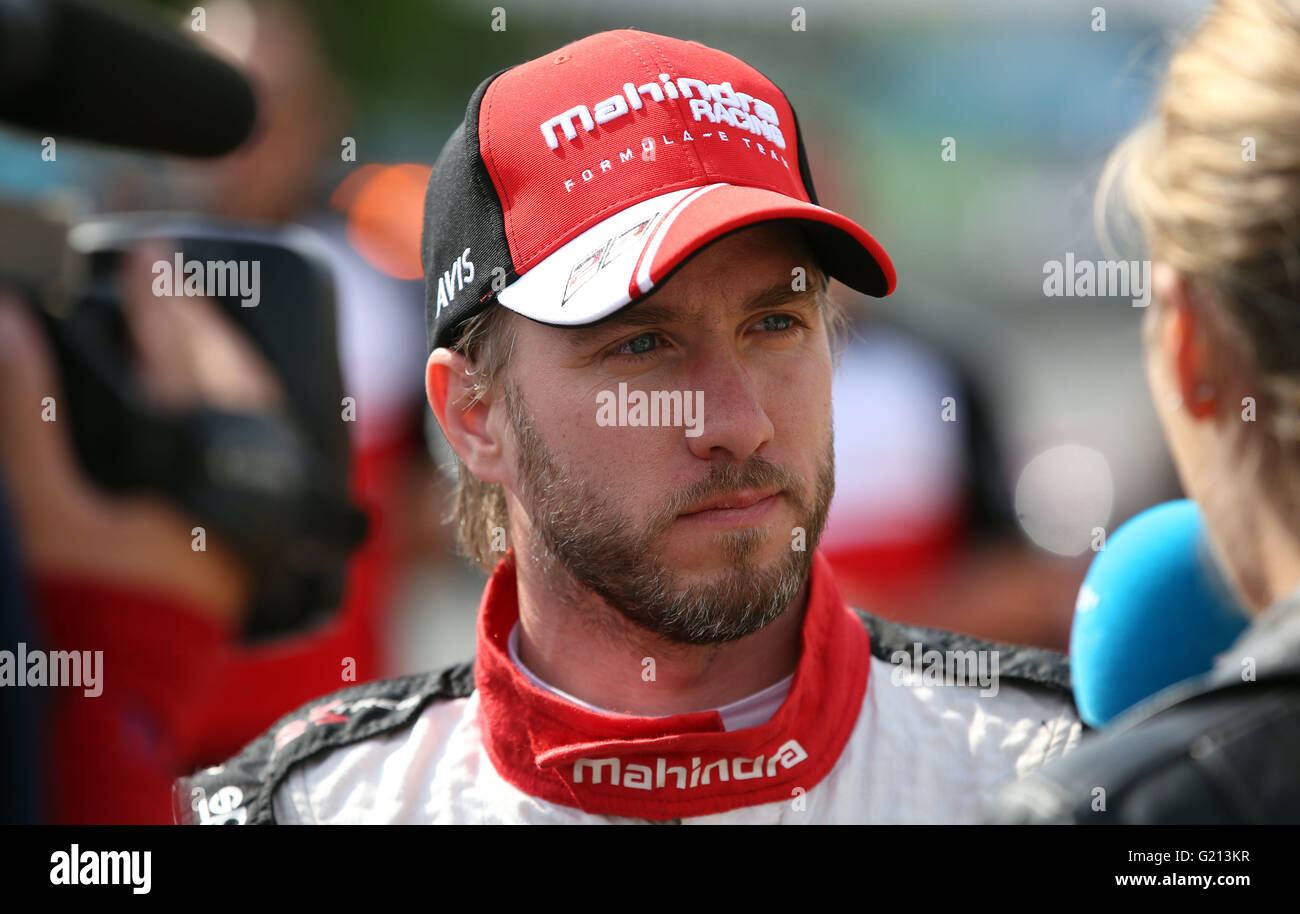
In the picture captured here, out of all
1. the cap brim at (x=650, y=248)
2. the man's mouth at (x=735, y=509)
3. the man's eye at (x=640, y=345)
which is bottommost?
the man's mouth at (x=735, y=509)

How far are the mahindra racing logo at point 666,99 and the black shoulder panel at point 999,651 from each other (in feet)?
2.38

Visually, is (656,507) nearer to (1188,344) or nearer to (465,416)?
(465,416)

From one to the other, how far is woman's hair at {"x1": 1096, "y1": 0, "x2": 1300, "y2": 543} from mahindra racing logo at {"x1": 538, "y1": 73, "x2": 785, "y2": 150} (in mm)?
607

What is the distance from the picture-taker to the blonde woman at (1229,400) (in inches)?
41.2

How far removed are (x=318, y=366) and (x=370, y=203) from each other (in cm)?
219

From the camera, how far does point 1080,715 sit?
1702 mm

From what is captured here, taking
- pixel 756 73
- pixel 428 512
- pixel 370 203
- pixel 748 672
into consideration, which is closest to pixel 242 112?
pixel 756 73

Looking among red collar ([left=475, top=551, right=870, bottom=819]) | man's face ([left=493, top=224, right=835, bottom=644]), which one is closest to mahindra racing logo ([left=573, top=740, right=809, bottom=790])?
red collar ([left=475, top=551, right=870, bottom=819])

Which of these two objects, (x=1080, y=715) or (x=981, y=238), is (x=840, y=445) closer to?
(x=1080, y=715)

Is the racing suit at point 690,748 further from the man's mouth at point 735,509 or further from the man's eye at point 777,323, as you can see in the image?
the man's eye at point 777,323

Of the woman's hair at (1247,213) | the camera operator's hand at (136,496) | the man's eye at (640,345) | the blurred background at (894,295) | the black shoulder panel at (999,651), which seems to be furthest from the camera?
the blurred background at (894,295)

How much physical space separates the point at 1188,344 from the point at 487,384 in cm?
94

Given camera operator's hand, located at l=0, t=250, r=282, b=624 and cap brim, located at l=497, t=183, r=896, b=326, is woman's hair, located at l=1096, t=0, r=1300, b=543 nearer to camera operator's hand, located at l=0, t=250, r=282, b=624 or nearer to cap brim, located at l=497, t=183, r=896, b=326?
cap brim, located at l=497, t=183, r=896, b=326

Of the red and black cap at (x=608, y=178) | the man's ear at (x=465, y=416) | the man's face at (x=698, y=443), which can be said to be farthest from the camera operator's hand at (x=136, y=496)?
the man's face at (x=698, y=443)
